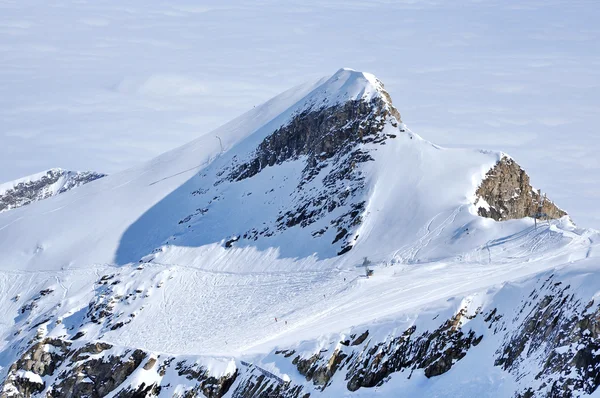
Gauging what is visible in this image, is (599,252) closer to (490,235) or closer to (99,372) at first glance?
(490,235)

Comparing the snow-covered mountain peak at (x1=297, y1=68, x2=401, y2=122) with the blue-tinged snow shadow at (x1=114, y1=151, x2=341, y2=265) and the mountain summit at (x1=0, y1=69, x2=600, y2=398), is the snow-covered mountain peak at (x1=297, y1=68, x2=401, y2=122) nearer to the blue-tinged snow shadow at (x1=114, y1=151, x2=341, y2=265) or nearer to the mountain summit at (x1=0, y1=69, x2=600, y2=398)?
the mountain summit at (x1=0, y1=69, x2=600, y2=398)

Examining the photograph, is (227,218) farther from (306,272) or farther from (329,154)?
(306,272)

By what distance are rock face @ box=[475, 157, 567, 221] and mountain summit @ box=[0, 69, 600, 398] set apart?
0.87 feet

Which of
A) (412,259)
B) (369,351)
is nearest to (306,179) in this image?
(412,259)

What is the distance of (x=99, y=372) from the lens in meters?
105

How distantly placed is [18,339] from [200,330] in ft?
84.5

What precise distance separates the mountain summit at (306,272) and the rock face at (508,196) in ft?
0.87

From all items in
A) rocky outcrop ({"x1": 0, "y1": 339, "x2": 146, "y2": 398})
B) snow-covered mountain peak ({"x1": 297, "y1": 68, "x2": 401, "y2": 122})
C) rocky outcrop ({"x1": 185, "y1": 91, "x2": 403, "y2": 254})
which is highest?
snow-covered mountain peak ({"x1": 297, "y1": 68, "x2": 401, "y2": 122})

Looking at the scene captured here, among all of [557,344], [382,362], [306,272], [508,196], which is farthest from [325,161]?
[557,344]

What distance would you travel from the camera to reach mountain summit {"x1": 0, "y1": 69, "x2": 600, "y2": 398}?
267 feet

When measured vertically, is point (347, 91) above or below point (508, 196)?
above

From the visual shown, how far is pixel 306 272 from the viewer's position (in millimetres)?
120688

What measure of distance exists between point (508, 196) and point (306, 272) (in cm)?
2656

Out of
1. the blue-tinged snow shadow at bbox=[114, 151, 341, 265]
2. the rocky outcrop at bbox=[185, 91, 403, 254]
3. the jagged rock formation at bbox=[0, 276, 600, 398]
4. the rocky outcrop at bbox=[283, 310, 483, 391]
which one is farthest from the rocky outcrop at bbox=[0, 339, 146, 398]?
the rocky outcrop at bbox=[185, 91, 403, 254]
